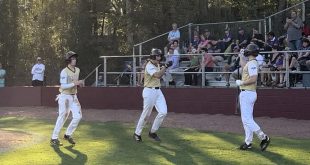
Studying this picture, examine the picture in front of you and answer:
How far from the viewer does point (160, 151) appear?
37.4ft

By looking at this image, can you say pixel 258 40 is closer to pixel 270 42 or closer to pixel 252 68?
pixel 270 42

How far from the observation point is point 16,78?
109ft

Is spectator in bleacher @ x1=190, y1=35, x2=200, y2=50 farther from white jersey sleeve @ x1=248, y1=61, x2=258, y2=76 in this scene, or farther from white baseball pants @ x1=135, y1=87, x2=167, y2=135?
white jersey sleeve @ x1=248, y1=61, x2=258, y2=76

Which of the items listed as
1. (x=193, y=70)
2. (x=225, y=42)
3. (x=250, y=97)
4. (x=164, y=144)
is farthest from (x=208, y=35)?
(x=250, y=97)

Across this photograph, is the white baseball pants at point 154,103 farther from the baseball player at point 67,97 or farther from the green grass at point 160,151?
the baseball player at point 67,97

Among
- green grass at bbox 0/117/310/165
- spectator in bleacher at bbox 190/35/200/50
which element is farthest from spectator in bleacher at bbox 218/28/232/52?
green grass at bbox 0/117/310/165

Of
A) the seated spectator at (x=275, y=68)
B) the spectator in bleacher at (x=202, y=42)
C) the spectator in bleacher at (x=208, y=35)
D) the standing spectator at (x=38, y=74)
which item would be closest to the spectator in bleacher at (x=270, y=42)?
the seated spectator at (x=275, y=68)

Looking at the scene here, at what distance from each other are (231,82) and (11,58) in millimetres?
18812

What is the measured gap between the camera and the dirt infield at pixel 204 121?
14.8m

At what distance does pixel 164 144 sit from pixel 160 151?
3.15ft

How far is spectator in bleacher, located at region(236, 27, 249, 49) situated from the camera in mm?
19656

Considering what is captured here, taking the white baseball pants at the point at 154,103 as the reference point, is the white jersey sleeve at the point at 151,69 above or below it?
above

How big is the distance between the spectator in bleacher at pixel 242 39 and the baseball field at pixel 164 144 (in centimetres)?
318

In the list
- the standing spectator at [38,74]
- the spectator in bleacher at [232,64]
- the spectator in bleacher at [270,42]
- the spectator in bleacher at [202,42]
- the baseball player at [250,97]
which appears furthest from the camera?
the standing spectator at [38,74]
